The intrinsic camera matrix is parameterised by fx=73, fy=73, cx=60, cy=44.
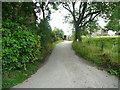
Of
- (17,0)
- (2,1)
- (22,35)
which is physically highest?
(17,0)

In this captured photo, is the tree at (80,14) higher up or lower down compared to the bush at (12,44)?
higher up

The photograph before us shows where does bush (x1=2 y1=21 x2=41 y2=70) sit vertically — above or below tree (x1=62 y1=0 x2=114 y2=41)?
below

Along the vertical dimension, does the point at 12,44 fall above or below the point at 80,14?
below

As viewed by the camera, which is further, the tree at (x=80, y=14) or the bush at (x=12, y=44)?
the tree at (x=80, y=14)

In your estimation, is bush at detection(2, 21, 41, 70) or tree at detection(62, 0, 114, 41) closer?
bush at detection(2, 21, 41, 70)

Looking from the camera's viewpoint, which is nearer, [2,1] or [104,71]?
[2,1]

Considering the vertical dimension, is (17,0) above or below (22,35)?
above

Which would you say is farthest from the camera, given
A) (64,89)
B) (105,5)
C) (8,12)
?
(105,5)

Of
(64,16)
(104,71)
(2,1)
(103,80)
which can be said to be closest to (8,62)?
(2,1)

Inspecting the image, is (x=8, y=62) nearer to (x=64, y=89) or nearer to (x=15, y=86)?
(x=15, y=86)

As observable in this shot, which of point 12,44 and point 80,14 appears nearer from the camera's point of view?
point 12,44

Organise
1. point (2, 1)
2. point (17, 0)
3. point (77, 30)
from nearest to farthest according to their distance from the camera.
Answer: point (2, 1) < point (17, 0) < point (77, 30)

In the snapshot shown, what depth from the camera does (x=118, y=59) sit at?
4121mm

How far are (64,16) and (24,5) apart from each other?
12063 mm
